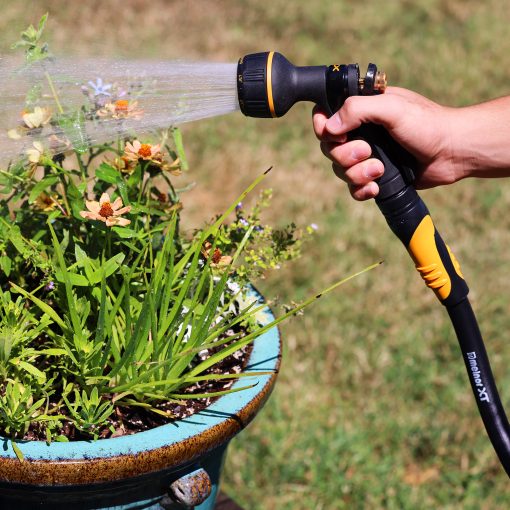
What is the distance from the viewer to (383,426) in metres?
2.46

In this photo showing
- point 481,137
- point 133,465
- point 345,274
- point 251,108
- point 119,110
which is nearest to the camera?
point 133,465

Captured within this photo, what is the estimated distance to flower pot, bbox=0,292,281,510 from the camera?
3.87ft

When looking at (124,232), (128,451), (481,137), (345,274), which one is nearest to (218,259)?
(124,232)

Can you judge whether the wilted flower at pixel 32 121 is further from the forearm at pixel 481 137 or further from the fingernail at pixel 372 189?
the forearm at pixel 481 137

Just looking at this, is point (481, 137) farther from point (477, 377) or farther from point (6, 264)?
point (6, 264)

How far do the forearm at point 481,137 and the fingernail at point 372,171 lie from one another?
0.23m

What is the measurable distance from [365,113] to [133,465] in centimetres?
63

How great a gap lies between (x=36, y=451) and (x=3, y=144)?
0.55 metres

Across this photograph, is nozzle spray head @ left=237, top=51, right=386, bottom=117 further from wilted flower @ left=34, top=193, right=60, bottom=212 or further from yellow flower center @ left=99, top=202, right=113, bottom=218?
wilted flower @ left=34, top=193, right=60, bottom=212

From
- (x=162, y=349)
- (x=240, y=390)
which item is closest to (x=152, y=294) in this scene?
(x=162, y=349)

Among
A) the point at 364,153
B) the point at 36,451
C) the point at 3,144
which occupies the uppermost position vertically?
the point at 3,144

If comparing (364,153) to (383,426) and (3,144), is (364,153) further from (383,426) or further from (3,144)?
(383,426)

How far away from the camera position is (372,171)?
53.9 inches

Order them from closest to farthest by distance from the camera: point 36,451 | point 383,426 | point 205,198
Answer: point 36,451 < point 383,426 < point 205,198
